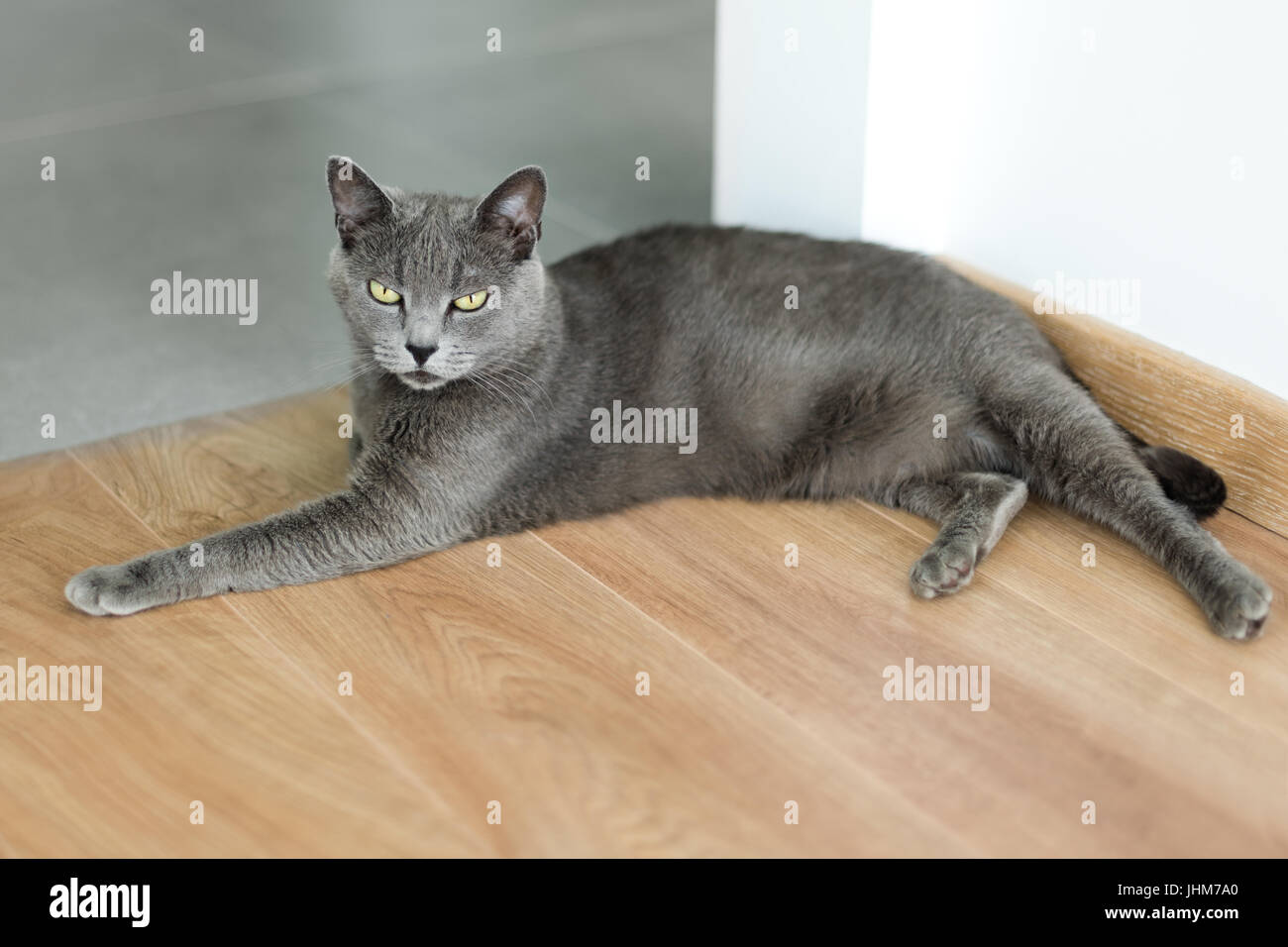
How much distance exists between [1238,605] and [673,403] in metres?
0.76

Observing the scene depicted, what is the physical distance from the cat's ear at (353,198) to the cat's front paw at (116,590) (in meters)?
0.50

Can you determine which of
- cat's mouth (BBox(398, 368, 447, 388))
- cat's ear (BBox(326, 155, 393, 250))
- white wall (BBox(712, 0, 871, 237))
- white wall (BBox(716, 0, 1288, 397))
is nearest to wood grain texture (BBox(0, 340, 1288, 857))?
cat's mouth (BBox(398, 368, 447, 388))

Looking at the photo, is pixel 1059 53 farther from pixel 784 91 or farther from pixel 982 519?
pixel 982 519

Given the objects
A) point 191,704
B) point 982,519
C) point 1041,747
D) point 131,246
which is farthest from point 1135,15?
point 131,246

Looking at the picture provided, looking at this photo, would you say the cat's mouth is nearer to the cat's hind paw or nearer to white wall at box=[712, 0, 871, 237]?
the cat's hind paw

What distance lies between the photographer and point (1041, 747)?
1.44 meters

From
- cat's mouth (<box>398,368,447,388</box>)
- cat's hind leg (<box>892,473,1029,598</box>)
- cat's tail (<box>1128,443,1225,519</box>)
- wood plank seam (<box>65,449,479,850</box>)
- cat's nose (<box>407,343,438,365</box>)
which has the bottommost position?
wood plank seam (<box>65,449,479,850</box>)

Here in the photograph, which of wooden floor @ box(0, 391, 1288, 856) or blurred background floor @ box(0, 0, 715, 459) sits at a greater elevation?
blurred background floor @ box(0, 0, 715, 459)

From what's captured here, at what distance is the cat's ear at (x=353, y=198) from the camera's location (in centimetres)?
166

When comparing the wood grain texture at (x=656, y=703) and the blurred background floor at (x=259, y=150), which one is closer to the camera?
the wood grain texture at (x=656, y=703)

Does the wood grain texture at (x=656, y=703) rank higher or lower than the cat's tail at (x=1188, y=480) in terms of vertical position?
lower

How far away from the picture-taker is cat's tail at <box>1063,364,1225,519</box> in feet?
5.76

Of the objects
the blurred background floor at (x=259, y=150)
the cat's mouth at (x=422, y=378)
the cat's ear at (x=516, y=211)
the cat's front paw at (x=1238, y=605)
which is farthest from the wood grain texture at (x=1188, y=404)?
the blurred background floor at (x=259, y=150)

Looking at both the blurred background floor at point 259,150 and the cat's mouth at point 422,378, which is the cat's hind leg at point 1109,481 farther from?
the blurred background floor at point 259,150
